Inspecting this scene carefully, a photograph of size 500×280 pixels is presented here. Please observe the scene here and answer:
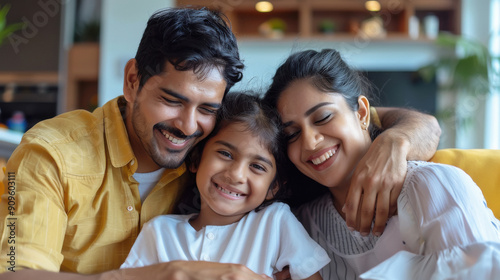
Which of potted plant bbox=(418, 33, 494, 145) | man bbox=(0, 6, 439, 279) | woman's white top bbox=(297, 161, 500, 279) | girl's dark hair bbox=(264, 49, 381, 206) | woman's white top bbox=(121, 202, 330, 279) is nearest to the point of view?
woman's white top bbox=(297, 161, 500, 279)

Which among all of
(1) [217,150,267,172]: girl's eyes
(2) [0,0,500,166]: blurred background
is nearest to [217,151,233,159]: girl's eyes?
(1) [217,150,267,172]: girl's eyes

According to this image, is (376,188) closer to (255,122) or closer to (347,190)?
(347,190)

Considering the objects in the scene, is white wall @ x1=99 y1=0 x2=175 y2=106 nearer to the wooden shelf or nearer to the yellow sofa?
the wooden shelf

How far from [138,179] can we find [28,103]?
4247 mm

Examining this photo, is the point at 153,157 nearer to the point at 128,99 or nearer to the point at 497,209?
the point at 128,99

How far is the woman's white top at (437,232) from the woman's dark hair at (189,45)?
55cm

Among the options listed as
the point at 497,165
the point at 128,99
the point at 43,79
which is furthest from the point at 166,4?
the point at 497,165

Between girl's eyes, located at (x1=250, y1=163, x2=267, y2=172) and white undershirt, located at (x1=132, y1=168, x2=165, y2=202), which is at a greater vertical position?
girl's eyes, located at (x1=250, y1=163, x2=267, y2=172)

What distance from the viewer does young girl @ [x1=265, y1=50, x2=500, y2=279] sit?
992mm

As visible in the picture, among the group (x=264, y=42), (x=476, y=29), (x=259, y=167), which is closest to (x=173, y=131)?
(x=259, y=167)

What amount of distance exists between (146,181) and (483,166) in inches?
36.7

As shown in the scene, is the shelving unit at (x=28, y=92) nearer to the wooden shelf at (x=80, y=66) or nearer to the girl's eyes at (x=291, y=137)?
the wooden shelf at (x=80, y=66)

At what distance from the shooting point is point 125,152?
4.25 feet

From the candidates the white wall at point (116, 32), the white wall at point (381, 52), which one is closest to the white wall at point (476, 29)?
the white wall at point (381, 52)
